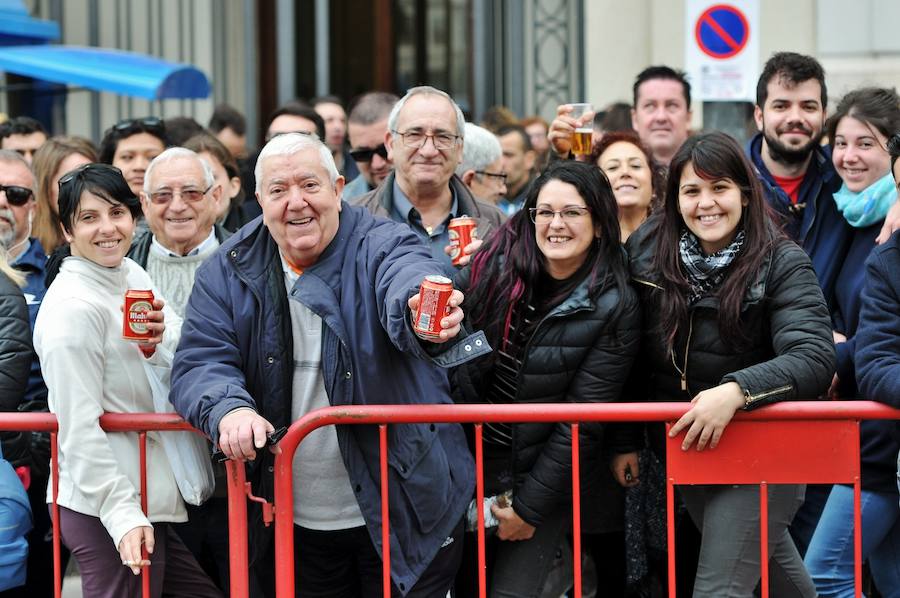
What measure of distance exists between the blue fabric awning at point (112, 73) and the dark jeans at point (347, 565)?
5193 mm

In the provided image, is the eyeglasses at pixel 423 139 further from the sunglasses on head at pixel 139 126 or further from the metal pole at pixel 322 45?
the metal pole at pixel 322 45

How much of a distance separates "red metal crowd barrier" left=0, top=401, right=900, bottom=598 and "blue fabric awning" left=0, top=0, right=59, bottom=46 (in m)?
6.81

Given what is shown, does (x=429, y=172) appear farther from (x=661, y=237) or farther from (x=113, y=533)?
(x=113, y=533)

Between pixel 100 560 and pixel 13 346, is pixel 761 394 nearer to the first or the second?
pixel 100 560

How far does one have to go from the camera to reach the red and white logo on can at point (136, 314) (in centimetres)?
416

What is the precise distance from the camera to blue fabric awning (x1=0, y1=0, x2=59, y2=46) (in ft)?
33.6

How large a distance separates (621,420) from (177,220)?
2138 millimetres

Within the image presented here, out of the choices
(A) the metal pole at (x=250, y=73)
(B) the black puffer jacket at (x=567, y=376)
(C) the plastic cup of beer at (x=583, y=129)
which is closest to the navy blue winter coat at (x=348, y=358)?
(B) the black puffer jacket at (x=567, y=376)

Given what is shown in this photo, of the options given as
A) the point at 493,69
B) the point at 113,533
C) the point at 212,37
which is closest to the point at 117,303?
the point at 113,533

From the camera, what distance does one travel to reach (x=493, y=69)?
36.2ft

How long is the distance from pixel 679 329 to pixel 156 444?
186cm

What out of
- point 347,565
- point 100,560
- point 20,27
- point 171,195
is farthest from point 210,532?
point 20,27

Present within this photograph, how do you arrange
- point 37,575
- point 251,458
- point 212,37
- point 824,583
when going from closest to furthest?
point 251,458 < point 824,583 < point 37,575 < point 212,37

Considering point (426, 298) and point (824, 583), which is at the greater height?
point (426, 298)
